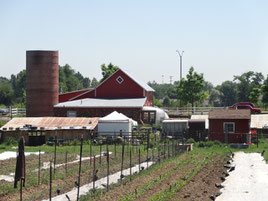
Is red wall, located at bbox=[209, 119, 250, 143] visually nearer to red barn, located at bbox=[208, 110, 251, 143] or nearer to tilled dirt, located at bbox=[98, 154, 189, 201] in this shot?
red barn, located at bbox=[208, 110, 251, 143]

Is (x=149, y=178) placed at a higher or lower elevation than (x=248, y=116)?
lower

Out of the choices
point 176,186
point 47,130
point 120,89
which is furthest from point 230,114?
point 176,186

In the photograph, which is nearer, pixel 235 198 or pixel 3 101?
pixel 235 198

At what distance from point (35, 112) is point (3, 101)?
53200 mm

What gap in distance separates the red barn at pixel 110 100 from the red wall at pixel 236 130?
1228cm

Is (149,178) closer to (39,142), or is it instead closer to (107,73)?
(39,142)

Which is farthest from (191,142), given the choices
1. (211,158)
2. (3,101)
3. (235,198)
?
(3,101)

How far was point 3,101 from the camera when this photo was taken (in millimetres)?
105125

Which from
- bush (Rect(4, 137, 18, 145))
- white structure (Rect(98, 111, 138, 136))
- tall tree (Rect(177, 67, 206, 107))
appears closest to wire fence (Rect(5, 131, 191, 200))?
white structure (Rect(98, 111, 138, 136))

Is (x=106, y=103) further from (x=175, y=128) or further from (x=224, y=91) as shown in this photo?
(x=224, y=91)

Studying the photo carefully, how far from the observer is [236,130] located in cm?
3894

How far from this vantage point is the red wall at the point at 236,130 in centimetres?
3845

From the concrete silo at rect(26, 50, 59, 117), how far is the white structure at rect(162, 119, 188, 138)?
17.8 meters

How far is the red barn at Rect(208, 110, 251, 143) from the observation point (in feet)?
126
